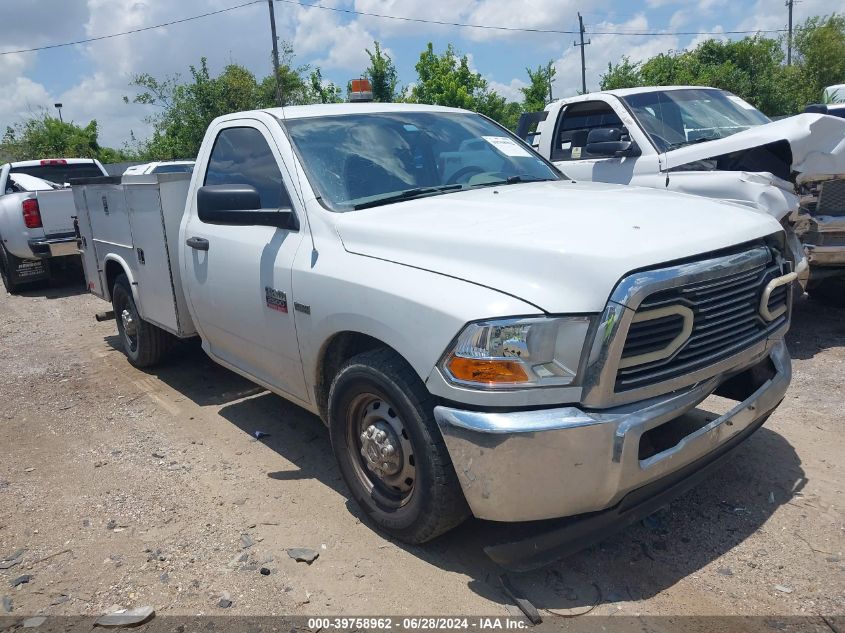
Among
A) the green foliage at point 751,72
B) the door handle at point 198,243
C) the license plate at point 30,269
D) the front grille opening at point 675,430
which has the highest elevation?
the green foliage at point 751,72

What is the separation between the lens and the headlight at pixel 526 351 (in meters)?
2.49

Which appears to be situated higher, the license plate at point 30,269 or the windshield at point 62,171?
the windshield at point 62,171

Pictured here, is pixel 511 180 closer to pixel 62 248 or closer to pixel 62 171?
pixel 62 248

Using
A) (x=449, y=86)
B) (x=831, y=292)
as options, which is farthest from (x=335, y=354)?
(x=449, y=86)

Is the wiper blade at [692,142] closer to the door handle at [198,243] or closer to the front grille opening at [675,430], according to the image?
the front grille opening at [675,430]

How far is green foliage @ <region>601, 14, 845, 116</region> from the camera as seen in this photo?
2747 centimetres

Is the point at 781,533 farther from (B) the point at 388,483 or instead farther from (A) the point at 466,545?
(B) the point at 388,483

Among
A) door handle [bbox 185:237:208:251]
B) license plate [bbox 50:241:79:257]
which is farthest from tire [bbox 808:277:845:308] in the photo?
license plate [bbox 50:241:79:257]

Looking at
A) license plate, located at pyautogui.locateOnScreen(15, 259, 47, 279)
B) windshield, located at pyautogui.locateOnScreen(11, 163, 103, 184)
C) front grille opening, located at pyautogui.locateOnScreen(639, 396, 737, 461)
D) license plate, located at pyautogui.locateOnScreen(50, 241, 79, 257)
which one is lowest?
license plate, located at pyautogui.locateOnScreen(15, 259, 47, 279)

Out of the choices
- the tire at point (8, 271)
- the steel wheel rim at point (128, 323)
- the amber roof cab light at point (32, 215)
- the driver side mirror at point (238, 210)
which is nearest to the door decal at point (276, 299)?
the driver side mirror at point (238, 210)

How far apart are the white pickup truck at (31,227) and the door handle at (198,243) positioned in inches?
281

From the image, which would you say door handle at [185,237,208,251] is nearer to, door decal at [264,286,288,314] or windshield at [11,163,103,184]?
door decal at [264,286,288,314]

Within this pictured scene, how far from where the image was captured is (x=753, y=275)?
2.99m

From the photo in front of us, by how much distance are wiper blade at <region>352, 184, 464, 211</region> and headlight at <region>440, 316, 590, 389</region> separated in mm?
1250
